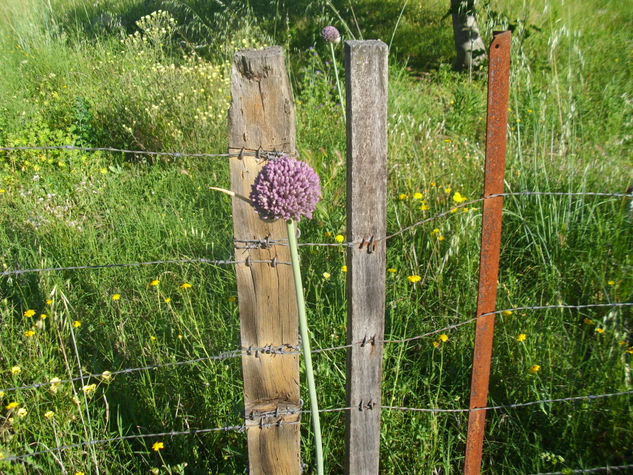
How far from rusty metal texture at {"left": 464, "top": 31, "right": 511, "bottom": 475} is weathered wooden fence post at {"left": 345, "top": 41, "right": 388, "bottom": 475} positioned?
1.07ft

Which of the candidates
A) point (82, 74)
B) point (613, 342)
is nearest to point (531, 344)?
point (613, 342)

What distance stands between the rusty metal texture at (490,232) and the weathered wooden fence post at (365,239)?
328mm

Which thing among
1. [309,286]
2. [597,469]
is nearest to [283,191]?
[309,286]

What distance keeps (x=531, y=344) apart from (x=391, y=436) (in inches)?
26.6

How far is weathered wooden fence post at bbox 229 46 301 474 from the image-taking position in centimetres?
137

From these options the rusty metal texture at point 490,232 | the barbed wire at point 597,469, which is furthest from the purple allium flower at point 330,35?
the barbed wire at point 597,469

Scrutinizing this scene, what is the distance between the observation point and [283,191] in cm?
121

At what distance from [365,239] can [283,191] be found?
0.35 metres

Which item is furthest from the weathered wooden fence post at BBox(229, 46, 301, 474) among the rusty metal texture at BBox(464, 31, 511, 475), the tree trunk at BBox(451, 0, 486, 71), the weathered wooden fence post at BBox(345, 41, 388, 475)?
the tree trunk at BBox(451, 0, 486, 71)

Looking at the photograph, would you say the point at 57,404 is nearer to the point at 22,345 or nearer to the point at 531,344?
the point at 22,345

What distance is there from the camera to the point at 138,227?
325 cm

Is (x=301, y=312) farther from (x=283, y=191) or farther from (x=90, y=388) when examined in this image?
(x=90, y=388)

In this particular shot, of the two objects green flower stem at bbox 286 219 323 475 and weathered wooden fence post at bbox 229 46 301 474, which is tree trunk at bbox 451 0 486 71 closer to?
weathered wooden fence post at bbox 229 46 301 474

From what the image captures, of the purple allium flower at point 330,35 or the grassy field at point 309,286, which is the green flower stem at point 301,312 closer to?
the grassy field at point 309,286
